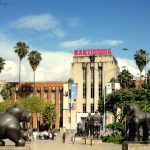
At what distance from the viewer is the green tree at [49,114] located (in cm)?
9856

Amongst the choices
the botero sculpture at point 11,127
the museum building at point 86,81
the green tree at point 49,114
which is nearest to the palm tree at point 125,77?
the museum building at point 86,81

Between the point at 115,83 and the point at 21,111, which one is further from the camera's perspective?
the point at 115,83

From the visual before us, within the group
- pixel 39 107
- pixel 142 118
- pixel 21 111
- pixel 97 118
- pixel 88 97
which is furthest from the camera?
pixel 88 97

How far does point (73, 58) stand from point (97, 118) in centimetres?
6129

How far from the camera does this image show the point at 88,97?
96.9m

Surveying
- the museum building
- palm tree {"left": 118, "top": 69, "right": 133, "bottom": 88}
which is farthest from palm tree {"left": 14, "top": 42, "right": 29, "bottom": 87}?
palm tree {"left": 118, "top": 69, "right": 133, "bottom": 88}

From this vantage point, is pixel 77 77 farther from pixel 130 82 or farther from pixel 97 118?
pixel 97 118

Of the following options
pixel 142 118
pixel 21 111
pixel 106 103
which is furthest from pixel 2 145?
pixel 106 103

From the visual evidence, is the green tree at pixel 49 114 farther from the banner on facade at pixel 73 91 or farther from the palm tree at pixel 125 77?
the palm tree at pixel 125 77

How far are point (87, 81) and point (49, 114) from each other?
38.5 ft

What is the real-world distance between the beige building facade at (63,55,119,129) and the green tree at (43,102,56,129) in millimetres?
3190

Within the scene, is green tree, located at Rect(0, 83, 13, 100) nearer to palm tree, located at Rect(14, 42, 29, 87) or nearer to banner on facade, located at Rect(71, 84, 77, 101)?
palm tree, located at Rect(14, 42, 29, 87)

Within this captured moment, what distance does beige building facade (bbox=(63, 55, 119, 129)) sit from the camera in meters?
96.6

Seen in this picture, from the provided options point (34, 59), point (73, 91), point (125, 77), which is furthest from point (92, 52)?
point (34, 59)
